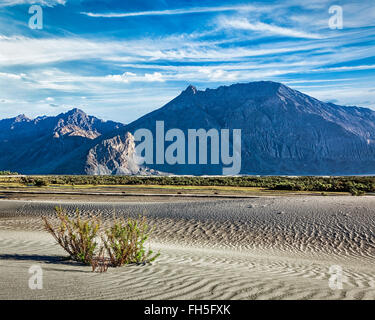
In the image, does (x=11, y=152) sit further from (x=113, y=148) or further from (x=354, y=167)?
(x=354, y=167)

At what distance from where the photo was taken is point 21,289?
5.18 m

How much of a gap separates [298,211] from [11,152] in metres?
194

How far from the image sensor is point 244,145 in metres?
156

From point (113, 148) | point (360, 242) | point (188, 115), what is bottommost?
point (360, 242)

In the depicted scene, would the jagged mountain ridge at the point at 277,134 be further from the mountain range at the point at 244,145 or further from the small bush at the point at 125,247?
the small bush at the point at 125,247

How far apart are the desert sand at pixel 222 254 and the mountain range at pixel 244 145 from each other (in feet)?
375

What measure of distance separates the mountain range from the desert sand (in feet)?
375

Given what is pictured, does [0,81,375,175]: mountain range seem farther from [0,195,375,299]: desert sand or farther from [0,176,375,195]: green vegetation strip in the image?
[0,195,375,299]: desert sand

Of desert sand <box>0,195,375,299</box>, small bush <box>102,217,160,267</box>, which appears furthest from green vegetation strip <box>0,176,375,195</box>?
small bush <box>102,217,160,267</box>

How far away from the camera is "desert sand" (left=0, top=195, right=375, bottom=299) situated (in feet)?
17.7

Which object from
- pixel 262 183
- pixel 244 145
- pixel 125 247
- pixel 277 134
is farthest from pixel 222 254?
pixel 277 134

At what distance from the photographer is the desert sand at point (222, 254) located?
17.7ft

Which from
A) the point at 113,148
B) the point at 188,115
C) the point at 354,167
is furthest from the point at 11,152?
the point at 354,167

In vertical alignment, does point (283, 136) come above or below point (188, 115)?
below
